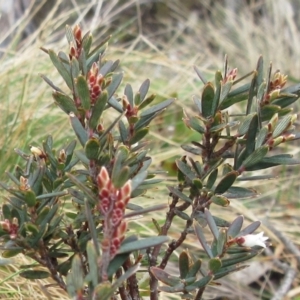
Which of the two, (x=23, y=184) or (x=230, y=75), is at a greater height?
(x=230, y=75)

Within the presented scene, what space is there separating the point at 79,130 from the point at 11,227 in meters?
0.14

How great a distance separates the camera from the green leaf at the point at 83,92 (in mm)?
627

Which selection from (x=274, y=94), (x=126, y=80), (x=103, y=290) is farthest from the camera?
(x=126, y=80)

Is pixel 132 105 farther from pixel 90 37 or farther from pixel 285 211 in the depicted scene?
pixel 285 211

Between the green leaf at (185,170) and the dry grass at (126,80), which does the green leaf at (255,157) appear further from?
the dry grass at (126,80)

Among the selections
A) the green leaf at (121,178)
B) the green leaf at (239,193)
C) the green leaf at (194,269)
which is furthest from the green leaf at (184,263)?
the green leaf at (121,178)

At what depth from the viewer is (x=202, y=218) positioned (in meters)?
0.72

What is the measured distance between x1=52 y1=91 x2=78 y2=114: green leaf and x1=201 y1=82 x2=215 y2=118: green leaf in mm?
172

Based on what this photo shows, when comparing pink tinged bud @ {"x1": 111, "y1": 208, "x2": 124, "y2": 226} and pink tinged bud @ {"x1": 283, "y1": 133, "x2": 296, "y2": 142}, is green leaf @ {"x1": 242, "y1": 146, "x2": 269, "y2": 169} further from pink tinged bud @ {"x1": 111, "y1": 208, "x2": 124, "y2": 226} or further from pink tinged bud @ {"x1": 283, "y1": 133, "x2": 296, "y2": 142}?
pink tinged bud @ {"x1": 111, "y1": 208, "x2": 124, "y2": 226}

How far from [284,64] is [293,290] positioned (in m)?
1.92

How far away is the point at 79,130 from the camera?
2.13 feet

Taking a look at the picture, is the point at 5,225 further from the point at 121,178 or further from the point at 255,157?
the point at 255,157

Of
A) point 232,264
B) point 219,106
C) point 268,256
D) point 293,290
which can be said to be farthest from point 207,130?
point 268,256

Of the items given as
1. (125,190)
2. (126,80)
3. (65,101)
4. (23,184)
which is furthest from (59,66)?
(126,80)
